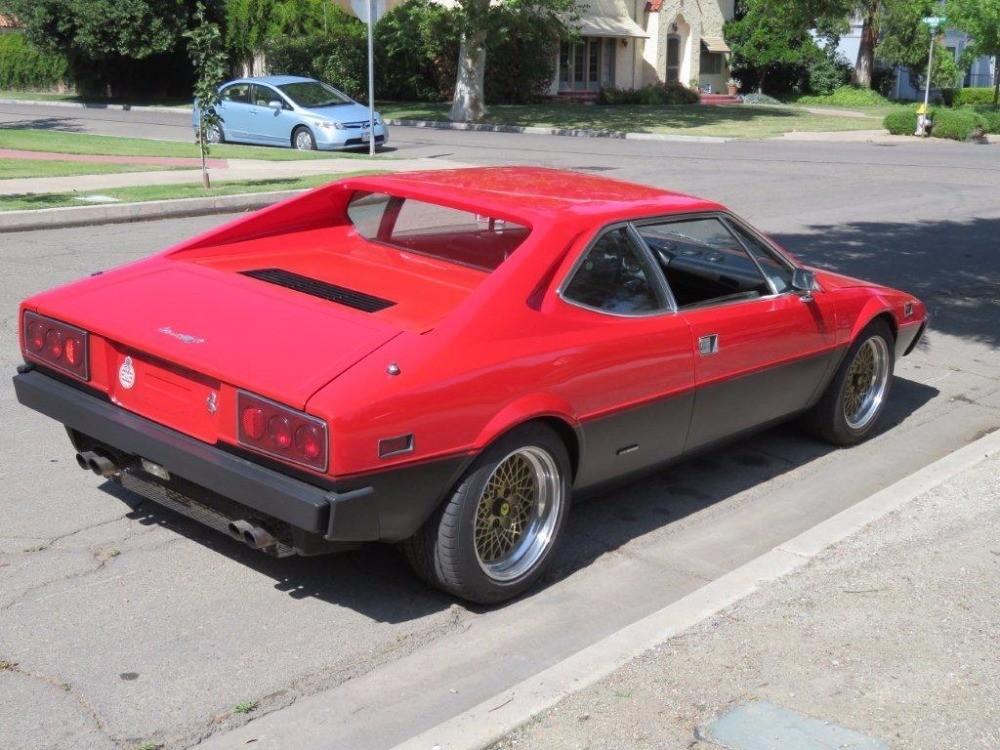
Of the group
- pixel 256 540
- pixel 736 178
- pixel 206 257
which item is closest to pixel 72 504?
pixel 206 257

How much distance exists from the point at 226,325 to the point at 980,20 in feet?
137

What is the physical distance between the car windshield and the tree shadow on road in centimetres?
1286

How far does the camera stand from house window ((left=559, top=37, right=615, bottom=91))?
47.4m

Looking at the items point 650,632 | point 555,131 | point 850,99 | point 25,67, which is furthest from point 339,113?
point 850,99

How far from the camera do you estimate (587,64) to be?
4809cm

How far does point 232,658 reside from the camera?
409 centimetres

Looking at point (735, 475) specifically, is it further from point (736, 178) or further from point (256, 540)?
point (736, 178)

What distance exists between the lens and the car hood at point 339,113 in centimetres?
2380

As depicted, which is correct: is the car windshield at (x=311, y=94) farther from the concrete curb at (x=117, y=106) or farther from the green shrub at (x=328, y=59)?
the concrete curb at (x=117, y=106)

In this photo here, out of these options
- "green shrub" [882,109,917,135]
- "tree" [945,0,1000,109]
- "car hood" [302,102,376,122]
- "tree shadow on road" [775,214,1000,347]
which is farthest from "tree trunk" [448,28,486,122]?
"tree shadow on road" [775,214,1000,347]

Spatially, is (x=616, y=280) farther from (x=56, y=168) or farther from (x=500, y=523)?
(x=56, y=168)

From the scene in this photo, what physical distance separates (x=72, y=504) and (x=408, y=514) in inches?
77.2

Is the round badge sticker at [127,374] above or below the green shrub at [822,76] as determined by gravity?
below

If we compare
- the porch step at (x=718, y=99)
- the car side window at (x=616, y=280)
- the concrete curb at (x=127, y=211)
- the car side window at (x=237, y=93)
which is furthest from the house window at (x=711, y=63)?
the car side window at (x=616, y=280)
